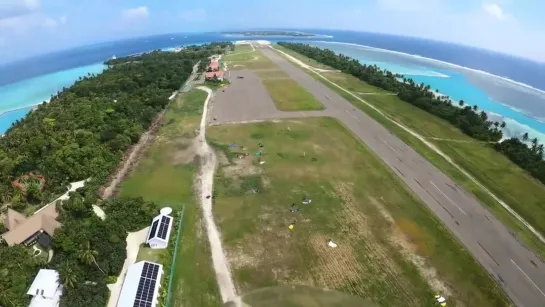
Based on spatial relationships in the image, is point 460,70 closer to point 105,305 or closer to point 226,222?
point 226,222

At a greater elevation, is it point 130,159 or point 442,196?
point 130,159

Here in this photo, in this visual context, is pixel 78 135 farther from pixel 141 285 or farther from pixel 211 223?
pixel 141 285

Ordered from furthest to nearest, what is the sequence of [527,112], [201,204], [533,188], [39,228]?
[527,112], [533,188], [201,204], [39,228]

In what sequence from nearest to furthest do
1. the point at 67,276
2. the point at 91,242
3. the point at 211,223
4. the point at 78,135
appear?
the point at 67,276
the point at 91,242
the point at 211,223
the point at 78,135

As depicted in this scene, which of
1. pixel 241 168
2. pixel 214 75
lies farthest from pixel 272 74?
pixel 241 168

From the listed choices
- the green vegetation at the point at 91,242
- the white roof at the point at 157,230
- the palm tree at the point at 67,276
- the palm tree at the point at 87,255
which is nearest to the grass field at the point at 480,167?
the white roof at the point at 157,230

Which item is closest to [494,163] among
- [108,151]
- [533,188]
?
[533,188]

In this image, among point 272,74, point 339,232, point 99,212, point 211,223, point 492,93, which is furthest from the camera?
point 272,74
